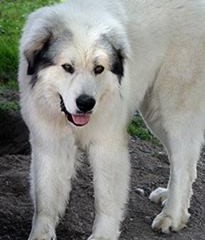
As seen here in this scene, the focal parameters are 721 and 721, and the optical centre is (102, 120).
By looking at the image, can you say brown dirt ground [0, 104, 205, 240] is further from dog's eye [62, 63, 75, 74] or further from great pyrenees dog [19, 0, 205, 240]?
dog's eye [62, 63, 75, 74]

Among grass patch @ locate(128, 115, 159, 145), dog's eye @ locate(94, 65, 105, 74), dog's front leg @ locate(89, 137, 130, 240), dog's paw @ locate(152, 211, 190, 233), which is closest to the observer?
Answer: dog's eye @ locate(94, 65, 105, 74)

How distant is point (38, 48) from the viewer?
4434mm

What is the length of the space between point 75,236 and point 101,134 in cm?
78

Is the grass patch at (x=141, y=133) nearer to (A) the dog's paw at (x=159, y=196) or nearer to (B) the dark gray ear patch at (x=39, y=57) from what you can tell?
(A) the dog's paw at (x=159, y=196)

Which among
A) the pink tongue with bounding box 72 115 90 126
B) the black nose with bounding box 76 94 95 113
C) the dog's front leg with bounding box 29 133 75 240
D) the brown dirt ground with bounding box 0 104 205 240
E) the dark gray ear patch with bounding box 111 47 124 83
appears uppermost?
the dark gray ear patch with bounding box 111 47 124 83

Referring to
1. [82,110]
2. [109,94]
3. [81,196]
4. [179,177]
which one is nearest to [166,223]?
[179,177]

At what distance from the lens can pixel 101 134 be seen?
4.73 m

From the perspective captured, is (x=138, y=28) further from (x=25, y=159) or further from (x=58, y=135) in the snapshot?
(x=25, y=159)

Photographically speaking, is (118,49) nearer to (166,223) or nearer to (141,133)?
(166,223)

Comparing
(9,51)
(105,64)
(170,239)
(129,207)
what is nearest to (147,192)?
(129,207)

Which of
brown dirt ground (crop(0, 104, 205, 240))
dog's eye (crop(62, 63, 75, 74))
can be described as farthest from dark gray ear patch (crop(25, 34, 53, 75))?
brown dirt ground (crop(0, 104, 205, 240))

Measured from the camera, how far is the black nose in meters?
4.27

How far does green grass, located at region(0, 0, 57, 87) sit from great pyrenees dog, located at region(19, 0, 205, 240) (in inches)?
101

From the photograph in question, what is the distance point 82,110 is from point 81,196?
A: 141cm
